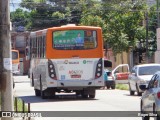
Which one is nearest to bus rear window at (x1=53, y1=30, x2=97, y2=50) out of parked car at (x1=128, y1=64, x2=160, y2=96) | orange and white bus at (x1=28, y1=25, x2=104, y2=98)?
orange and white bus at (x1=28, y1=25, x2=104, y2=98)

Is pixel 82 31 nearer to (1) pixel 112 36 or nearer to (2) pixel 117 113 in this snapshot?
(2) pixel 117 113

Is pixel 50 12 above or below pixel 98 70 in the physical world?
above

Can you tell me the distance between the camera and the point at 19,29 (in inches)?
3575

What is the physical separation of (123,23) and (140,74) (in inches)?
1039

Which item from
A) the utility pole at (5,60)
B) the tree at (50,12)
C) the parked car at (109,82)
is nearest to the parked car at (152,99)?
the utility pole at (5,60)

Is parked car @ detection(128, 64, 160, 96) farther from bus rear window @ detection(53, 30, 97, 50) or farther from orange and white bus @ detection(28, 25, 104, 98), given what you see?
bus rear window @ detection(53, 30, 97, 50)

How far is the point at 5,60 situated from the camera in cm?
1307

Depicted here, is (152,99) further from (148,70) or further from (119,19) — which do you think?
(119,19)

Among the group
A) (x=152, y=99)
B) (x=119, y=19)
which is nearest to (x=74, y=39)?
(x=152, y=99)

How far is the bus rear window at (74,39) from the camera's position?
26.3m

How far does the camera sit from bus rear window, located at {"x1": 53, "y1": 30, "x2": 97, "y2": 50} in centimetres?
2633

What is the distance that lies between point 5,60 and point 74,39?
1345 cm

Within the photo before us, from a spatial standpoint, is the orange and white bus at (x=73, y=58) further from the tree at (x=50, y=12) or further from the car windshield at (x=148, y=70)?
the tree at (x=50, y=12)

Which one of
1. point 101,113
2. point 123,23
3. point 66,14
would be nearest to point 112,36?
point 123,23
